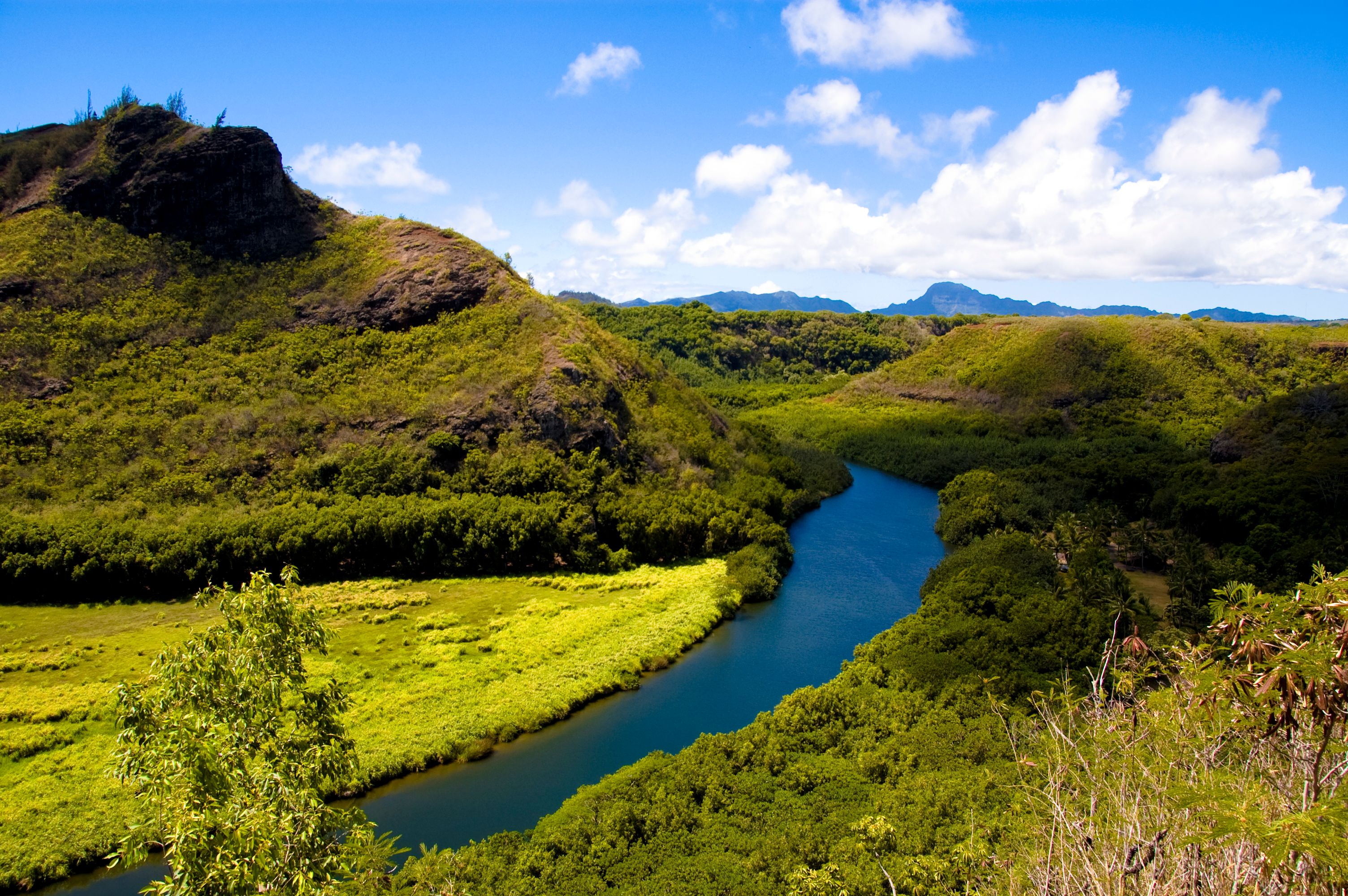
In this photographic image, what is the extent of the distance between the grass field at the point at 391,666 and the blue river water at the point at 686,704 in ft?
3.55

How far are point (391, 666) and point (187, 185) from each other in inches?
2353

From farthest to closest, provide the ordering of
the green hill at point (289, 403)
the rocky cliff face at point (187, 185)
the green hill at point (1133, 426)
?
1. the rocky cliff face at point (187, 185)
2. the green hill at point (1133, 426)
3. the green hill at point (289, 403)

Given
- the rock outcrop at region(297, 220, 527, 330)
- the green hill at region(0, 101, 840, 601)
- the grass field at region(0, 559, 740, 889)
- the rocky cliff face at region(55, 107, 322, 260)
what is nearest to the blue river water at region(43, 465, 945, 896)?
the grass field at region(0, 559, 740, 889)

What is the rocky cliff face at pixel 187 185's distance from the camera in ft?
232

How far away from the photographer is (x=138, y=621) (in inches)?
1635

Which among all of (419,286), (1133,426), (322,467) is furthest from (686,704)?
(1133,426)

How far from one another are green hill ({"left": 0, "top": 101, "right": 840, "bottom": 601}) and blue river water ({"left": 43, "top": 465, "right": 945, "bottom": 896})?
7352 millimetres

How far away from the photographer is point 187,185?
234ft

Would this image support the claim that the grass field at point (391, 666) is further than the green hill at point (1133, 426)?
No

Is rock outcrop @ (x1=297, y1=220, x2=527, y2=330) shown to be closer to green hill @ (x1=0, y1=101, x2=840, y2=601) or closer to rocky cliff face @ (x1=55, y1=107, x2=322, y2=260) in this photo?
green hill @ (x1=0, y1=101, x2=840, y2=601)

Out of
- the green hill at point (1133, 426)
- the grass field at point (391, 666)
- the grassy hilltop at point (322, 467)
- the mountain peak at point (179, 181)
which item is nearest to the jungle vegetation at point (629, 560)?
the grass field at point (391, 666)

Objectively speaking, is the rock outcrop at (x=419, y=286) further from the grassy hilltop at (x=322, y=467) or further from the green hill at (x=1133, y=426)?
the green hill at (x=1133, y=426)

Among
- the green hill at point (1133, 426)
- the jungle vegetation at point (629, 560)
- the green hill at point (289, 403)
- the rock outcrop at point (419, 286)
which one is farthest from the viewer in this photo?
the rock outcrop at point (419, 286)

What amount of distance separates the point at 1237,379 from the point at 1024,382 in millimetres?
25576
